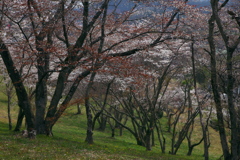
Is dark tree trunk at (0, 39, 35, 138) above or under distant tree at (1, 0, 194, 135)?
under

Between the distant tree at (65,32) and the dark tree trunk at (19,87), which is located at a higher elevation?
the distant tree at (65,32)

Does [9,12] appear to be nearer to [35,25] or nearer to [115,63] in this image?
[35,25]

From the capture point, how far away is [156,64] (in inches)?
867

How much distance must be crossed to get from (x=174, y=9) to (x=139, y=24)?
9.20 feet

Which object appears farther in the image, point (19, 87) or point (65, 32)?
point (65, 32)

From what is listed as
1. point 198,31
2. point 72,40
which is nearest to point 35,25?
point 72,40

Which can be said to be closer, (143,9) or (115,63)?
(115,63)

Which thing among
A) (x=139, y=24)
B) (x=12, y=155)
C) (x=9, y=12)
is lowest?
(x=12, y=155)

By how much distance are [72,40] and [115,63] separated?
6.20 metres

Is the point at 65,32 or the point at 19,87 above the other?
the point at 65,32

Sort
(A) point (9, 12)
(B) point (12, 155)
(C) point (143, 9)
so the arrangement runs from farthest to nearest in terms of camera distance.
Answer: (C) point (143, 9) → (A) point (9, 12) → (B) point (12, 155)

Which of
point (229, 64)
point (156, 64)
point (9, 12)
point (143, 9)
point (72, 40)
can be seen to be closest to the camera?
point (229, 64)

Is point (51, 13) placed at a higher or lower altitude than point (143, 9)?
lower

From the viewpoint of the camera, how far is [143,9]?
635 inches
